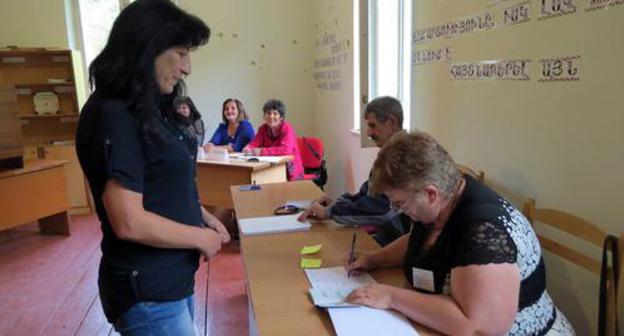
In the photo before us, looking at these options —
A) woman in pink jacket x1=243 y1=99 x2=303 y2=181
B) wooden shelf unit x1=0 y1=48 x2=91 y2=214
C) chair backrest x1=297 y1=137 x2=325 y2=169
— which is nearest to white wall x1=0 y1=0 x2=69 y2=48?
wooden shelf unit x1=0 y1=48 x2=91 y2=214

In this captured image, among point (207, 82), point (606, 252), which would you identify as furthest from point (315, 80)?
point (606, 252)

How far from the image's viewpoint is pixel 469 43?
2193 millimetres

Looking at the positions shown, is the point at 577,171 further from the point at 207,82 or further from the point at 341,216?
the point at 207,82

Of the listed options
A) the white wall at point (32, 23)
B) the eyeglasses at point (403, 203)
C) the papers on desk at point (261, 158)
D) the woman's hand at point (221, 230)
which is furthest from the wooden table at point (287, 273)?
the white wall at point (32, 23)

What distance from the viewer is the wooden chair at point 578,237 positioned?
1361mm

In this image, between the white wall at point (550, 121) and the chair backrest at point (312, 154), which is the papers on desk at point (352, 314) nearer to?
the white wall at point (550, 121)

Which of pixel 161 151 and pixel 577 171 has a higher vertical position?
pixel 161 151

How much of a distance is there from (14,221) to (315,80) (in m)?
3.44

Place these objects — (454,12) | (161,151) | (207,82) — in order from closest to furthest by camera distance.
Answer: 1. (161,151)
2. (454,12)
3. (207,82)

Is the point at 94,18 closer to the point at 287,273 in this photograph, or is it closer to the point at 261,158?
the point at 261,158

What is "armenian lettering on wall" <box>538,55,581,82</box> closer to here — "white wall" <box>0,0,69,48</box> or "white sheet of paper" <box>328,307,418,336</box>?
"white sheet of paper" <box>328,307,418,336</box>

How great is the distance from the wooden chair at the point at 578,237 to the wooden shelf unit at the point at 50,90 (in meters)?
4.68

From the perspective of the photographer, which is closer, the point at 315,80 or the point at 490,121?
the point at 490,121

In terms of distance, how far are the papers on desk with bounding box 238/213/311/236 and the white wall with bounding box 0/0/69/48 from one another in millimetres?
4423
